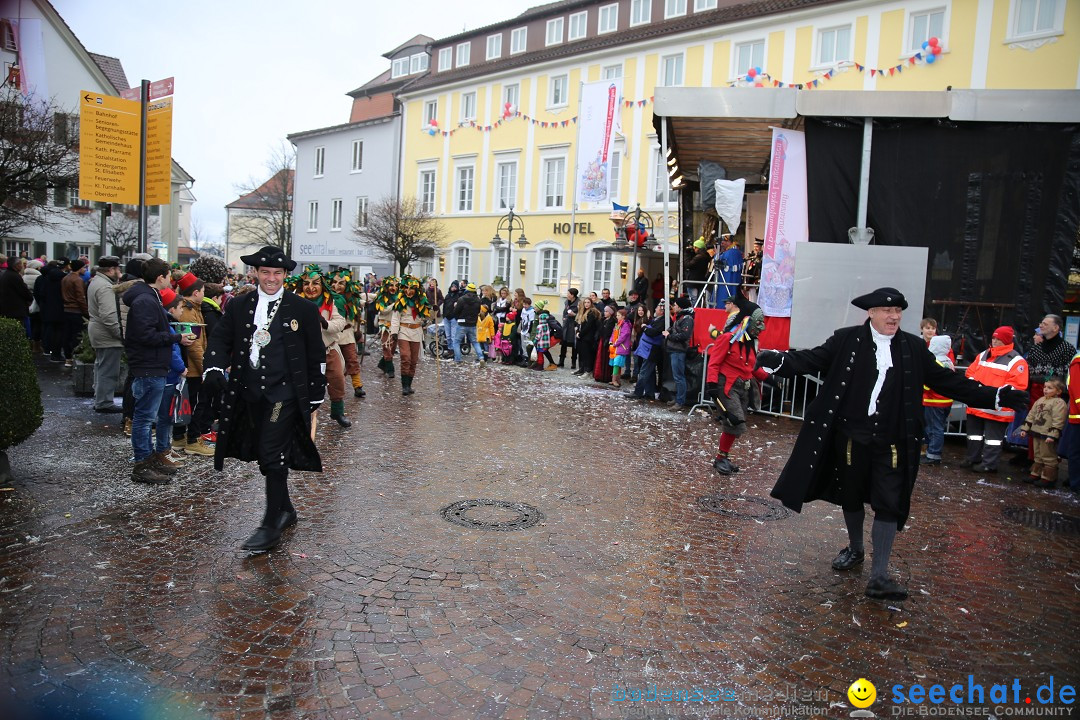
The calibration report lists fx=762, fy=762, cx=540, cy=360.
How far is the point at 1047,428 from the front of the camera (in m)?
8.75

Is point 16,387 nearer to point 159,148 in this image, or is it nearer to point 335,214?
point 159,148

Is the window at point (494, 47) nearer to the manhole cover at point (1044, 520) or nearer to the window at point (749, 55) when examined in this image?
the window at point (749, 55)

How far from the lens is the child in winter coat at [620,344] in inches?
619

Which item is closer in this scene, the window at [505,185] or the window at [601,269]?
the window at [601,269]

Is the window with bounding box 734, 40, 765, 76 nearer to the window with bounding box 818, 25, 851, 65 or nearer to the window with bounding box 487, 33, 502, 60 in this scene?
the window with bounding box 818, 25, 851, 65

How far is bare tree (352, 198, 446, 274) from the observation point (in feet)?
120

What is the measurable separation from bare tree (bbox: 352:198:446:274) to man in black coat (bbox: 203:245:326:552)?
3111 centimetres

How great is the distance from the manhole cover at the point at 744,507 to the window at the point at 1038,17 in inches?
874

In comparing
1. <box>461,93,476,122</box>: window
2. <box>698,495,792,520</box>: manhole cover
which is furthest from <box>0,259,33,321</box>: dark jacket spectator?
<box>461,93,476,122</box>: window

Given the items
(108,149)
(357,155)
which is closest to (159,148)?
(108,149)

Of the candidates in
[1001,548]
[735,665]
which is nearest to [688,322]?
[1001,548]

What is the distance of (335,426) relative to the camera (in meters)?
9.91

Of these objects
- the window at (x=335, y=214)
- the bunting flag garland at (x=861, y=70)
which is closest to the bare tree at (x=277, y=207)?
the window at (x=335, y=214)

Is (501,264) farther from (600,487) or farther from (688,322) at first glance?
(600,487)
